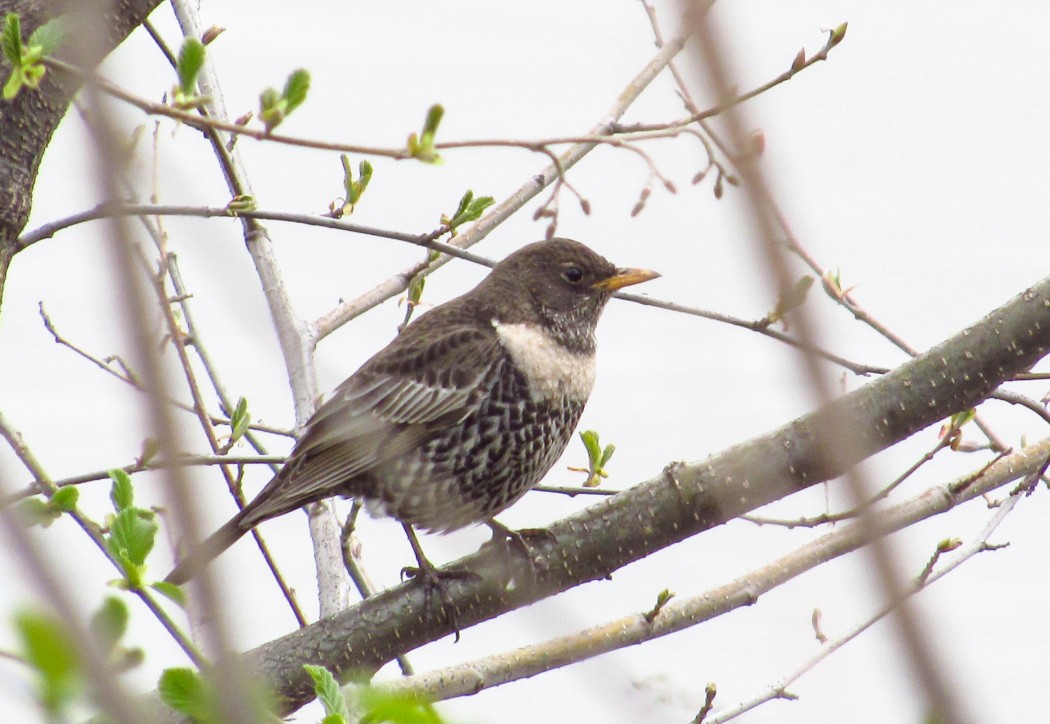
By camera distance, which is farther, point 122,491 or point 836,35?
point 836,35

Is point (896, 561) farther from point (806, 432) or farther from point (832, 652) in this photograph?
point (806, 432)

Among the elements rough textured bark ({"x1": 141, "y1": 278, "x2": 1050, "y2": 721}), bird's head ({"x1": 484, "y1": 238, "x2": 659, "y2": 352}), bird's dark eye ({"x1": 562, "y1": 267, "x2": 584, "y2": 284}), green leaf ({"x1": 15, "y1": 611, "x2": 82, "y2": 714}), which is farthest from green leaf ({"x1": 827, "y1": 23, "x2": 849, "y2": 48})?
green leaf ({"x1": 15, "y1": 611, "x2": 82, "y2": 714})

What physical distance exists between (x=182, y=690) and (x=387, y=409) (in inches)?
116

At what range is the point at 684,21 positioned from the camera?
77cm

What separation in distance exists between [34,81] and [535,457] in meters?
2.52

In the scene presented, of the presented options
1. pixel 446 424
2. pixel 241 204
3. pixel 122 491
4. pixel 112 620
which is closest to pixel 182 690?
pixel 112 620

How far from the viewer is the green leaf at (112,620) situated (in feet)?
5.55

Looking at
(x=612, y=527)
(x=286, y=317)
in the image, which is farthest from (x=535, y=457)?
(x=612, y=527)

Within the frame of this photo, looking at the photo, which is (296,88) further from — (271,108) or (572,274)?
(572,274)

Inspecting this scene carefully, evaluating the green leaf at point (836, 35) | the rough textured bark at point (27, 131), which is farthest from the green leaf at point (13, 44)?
the green leaf at point (836, 35)

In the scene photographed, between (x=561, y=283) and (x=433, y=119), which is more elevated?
(x=561, y=283)

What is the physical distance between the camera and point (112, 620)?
5.62 ft

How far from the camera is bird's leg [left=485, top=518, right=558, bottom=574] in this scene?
3061mm

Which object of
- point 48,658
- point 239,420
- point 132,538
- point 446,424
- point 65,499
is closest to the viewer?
point 48,658
